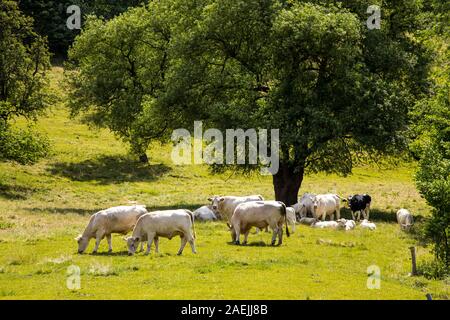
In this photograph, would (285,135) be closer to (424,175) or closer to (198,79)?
(198,79)

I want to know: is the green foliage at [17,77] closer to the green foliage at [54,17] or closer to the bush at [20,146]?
the bush at [20,146]

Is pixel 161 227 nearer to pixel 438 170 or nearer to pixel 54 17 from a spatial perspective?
pixel 438 170

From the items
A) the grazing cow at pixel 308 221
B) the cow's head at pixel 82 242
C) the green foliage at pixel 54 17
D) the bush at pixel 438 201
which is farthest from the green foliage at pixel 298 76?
the green foliage at pixel 54 17

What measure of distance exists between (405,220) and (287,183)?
8309mm

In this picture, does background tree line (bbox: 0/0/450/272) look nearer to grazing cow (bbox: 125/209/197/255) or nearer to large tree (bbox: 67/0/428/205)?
large tree (bbox: 67/0/428/205)

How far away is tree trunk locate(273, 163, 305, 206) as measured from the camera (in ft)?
134

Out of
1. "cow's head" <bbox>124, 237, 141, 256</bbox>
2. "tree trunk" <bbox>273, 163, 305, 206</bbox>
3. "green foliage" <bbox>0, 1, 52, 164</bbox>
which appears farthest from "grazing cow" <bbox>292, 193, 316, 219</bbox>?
"green foliage" <bbox>0, 1, 52, 164</bbox>

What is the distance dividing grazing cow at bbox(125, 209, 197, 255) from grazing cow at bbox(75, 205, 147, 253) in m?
1.62

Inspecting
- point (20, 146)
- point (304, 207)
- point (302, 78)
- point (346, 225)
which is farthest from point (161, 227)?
point (20, 146)

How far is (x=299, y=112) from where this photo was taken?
3712 cm

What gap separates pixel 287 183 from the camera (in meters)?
41.1

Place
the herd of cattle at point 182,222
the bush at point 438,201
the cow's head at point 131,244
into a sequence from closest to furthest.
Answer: the bush at point 438,201 → the cow's head at point 131,244 → the herd of cattle at point 182,222

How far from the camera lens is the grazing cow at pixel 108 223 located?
2530 centimetres

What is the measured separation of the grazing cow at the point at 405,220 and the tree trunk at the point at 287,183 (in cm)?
734
